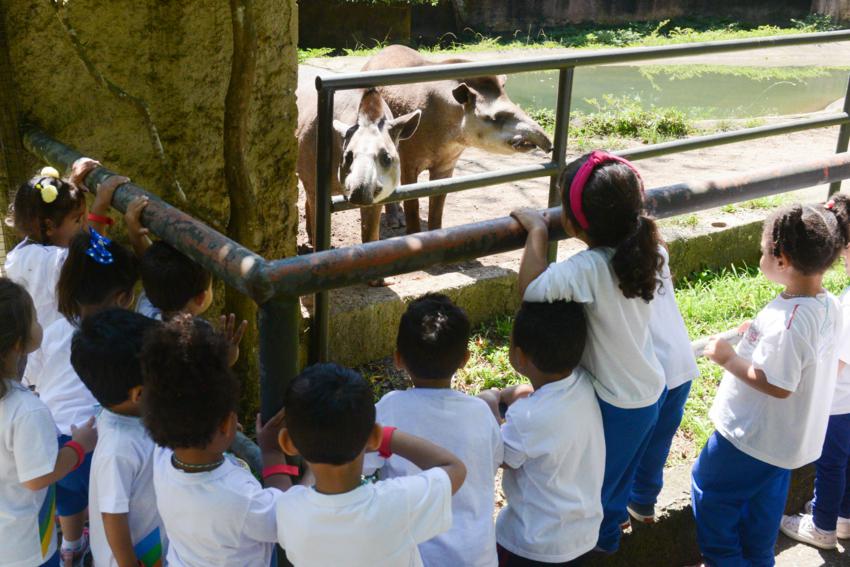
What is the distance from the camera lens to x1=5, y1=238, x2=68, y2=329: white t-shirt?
2.57 meters

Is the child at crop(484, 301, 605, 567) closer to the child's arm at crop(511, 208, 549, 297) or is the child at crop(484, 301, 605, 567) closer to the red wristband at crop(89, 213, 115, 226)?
the child's arm at crop(511, 208, 549, 297)

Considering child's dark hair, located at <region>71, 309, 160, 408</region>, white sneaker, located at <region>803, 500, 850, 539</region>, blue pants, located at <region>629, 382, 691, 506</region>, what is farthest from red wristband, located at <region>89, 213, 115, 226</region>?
white sneaker, located at <region>803, 500, 850, 539</region>

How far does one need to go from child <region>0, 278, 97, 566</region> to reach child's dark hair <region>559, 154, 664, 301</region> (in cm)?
123

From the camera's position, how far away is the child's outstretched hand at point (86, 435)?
2135 millimetres

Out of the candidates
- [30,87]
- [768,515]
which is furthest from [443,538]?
[30,87]

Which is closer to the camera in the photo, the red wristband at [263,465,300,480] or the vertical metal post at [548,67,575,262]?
the red wristband at [263,465,300,480]

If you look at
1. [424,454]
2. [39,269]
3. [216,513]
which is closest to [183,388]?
[216,513]

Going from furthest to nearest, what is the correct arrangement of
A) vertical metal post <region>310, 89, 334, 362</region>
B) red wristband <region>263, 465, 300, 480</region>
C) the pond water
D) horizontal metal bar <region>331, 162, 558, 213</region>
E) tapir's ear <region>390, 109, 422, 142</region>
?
the pond water
tapir's ear <region>390, 109, 422, 142</region>
horizontal metal bar <region>331, 162, 558, 213</region>
vertical metal post <region>310, 89, 334, 362</region>
red wristband <region>263, 465, 300, 480</region>

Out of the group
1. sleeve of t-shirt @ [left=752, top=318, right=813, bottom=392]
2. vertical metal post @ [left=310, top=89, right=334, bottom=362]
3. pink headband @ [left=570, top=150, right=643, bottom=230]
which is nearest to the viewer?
pink headband @ [left=570, top=150, right=643, bottom=230]

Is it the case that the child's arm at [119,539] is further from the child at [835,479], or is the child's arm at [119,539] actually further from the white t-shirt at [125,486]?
the child at [835,479]

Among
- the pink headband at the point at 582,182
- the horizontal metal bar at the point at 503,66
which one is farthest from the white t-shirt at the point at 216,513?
the horizontal metal bar at the point at 503,66

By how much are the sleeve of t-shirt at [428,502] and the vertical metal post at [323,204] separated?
1238 millimetres

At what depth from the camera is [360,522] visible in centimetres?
169

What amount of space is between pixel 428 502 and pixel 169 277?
2.89 feet
